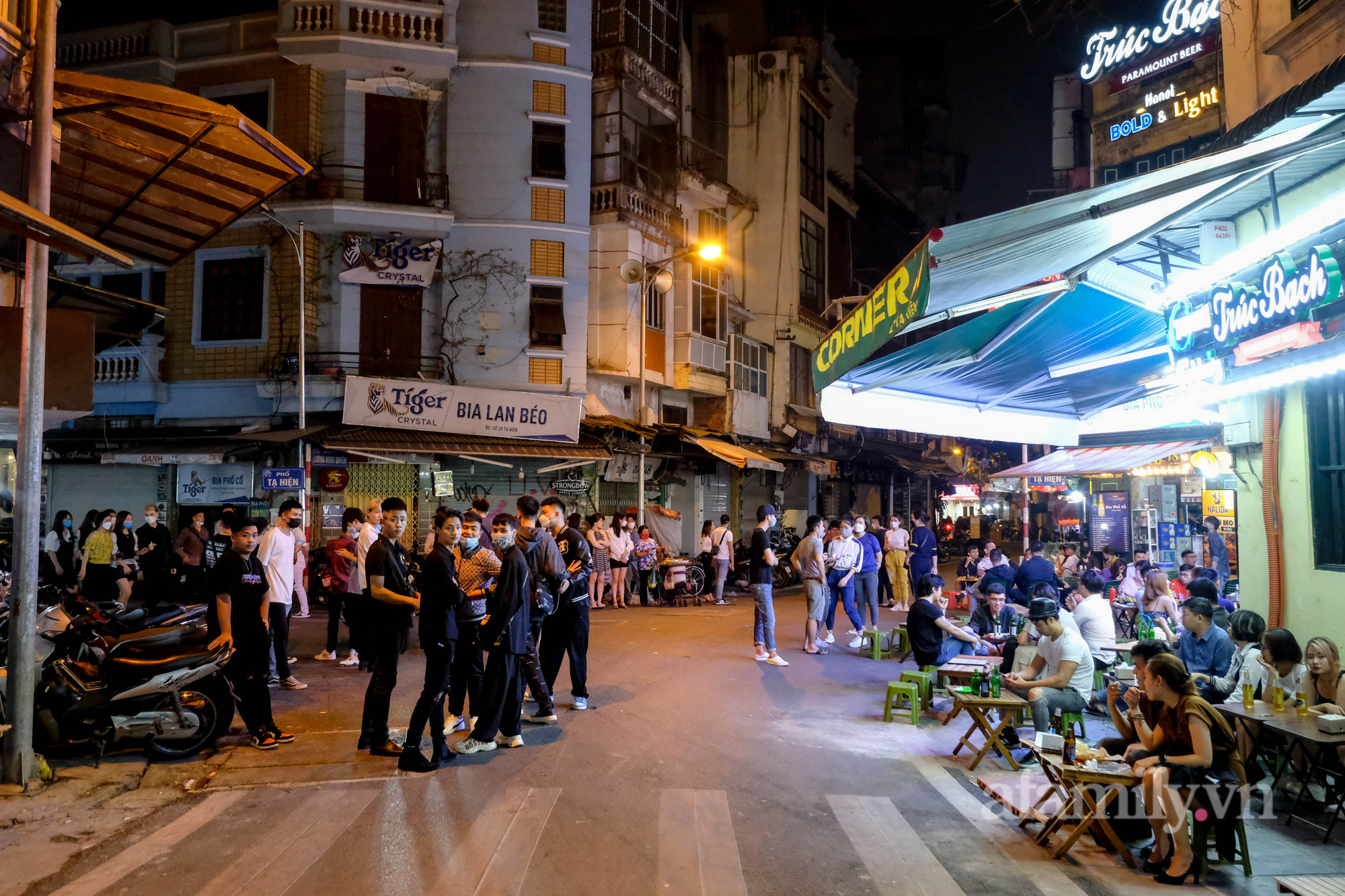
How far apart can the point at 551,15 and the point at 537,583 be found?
58.0ft

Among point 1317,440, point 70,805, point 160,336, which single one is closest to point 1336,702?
point 1317,440

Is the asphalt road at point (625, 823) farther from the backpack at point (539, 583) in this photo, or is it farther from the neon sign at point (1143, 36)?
the neon sign at point (1143, 36)

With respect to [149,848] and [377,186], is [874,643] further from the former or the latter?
[377,186]

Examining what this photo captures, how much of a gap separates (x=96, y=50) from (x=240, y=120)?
18857 mm

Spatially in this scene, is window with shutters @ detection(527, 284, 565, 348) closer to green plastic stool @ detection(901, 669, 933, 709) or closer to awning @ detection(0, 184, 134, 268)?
green plastic stool @ detection(901, 669, 933, 709)

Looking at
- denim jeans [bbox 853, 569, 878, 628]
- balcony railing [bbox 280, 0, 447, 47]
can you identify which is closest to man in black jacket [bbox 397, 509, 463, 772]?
denim jeans [bbox 853, 569, 878, 628]

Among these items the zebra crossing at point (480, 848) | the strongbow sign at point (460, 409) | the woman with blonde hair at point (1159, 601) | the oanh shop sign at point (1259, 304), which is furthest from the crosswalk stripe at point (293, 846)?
the strongbow sign at point (460, 409)

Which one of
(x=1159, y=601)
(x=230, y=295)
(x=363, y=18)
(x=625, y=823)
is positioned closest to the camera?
(x=625, y=823)

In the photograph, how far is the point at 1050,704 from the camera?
285 inches

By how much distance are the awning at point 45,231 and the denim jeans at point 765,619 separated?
8.16m

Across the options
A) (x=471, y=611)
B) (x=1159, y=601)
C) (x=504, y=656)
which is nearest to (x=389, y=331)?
(x=471, y=611)

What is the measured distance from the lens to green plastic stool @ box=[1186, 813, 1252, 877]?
4914 millimetres

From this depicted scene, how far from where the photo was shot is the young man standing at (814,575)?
12.1 meters

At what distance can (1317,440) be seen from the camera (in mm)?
6938
